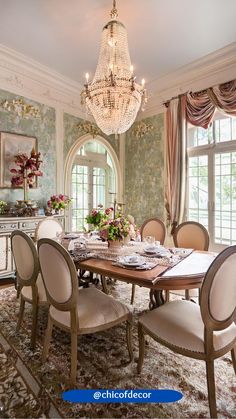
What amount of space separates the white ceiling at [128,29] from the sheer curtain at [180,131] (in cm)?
58

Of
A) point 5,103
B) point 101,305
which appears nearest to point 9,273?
point 101,305

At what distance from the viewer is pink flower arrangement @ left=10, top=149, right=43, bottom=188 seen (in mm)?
3578

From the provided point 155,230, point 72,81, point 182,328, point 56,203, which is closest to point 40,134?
point 72,81

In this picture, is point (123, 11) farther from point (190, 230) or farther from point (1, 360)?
point (1, 360)

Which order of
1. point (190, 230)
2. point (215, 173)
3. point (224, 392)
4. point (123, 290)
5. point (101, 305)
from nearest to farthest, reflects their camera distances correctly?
1. point (224, 392)
2. point (101, 305)
3. point (190, 230)
4. point (123, 290)
5. point (215, 173)

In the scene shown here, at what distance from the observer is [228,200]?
3.78m

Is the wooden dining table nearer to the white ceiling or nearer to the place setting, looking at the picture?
the place setting

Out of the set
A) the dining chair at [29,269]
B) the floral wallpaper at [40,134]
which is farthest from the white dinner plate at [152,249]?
the floral wallpaper at [40,134]

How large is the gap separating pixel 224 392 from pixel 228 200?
→ 2.81 meters

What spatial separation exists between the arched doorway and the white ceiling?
163 cm

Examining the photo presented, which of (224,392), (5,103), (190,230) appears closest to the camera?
(224,392)

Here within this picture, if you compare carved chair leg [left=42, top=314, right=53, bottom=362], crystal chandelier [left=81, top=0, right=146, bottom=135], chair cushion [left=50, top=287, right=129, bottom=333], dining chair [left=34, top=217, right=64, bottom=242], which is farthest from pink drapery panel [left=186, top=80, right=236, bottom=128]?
carved chair leg [left=42, top=314, right=53, bottom=362]

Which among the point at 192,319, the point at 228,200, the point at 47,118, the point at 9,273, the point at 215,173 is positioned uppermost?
the point at 47,118

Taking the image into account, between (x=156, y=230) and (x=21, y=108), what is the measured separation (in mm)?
2889
